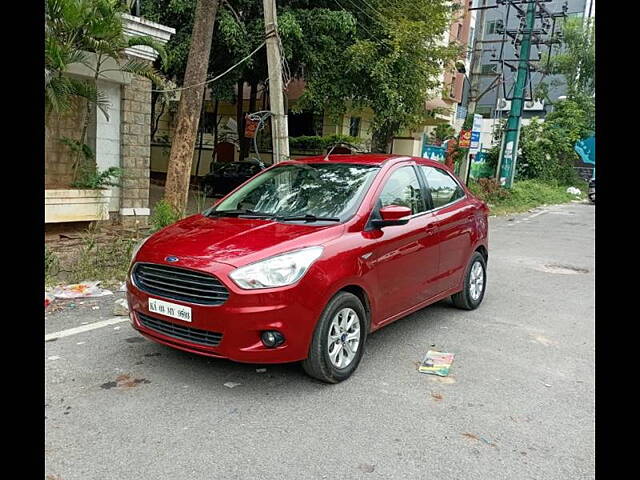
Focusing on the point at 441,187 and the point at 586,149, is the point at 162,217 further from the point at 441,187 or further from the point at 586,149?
the point at 586,149

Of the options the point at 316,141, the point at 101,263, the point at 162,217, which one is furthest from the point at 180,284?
the point at 316,141

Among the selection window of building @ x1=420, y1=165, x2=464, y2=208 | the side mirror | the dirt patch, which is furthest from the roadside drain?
the dirt patch

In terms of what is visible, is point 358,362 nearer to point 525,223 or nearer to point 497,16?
point 525,223

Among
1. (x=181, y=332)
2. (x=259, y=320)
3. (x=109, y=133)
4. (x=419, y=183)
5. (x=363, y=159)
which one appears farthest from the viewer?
(x=109, y=133)

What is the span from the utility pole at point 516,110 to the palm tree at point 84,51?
52.2 ft

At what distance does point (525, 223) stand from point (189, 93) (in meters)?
10.4

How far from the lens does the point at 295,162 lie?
5195 millimetres

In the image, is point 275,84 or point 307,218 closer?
point 307,218

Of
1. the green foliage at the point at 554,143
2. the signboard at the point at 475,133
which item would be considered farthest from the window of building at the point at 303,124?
the green foliage at the point at 554,143

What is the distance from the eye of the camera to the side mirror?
419cm

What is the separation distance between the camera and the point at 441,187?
5.51 metres

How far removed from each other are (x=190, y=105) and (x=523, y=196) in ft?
54.2

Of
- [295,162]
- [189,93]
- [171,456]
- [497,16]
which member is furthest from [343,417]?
[497,16]

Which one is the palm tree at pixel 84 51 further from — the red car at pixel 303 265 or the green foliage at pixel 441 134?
the green foliage at pixel 441 134
